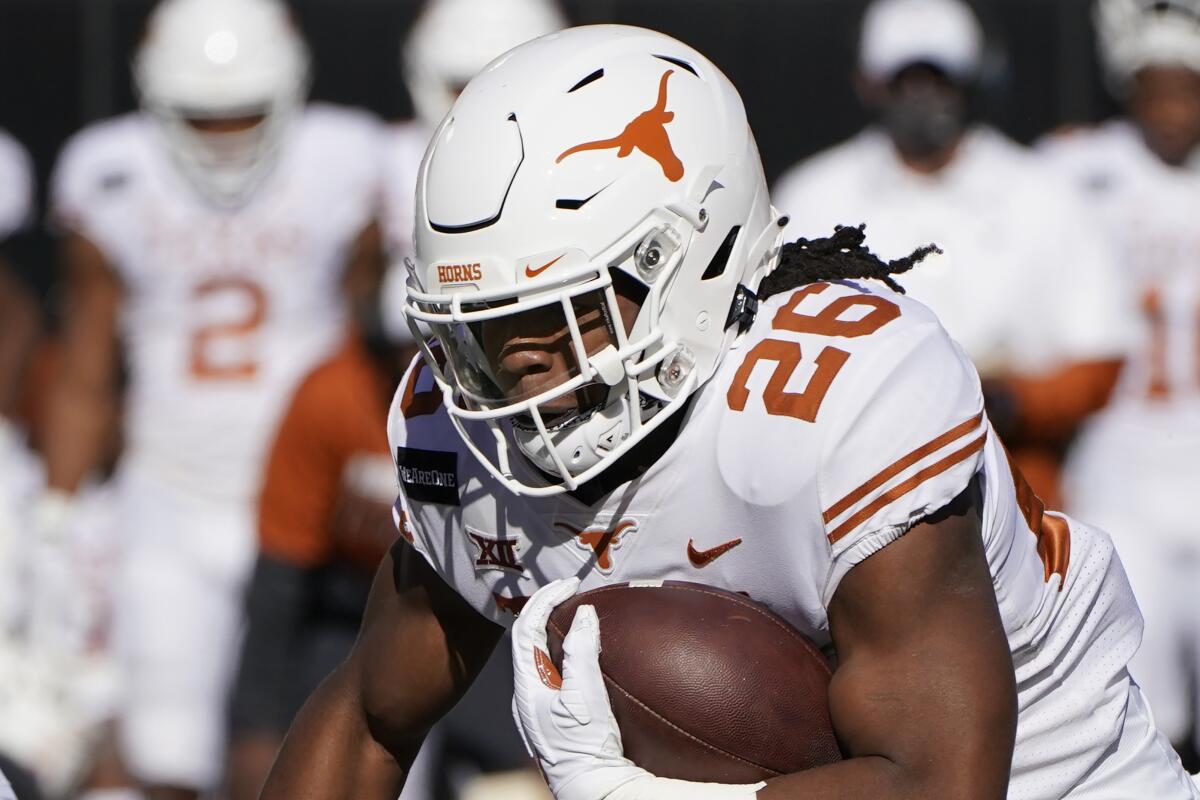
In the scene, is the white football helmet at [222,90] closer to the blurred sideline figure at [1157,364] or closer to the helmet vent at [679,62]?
the blurred sideline figure at [1157,364]

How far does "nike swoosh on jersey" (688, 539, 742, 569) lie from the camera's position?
2493 millimetres

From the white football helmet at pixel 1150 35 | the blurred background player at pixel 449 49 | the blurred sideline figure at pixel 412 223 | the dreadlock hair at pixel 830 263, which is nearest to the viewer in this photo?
the dreadlock hair at pixel 830 263

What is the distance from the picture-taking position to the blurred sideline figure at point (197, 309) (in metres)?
5.64

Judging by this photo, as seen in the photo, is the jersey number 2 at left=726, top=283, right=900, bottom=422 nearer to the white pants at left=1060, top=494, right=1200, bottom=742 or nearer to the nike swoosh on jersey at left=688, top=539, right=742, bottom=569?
the nike swoosh on jersey at left=688, top=539, right=742, bottom=569

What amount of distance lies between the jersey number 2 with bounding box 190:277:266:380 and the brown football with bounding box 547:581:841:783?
3.59 meters

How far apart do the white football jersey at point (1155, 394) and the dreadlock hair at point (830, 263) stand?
295 centimetres

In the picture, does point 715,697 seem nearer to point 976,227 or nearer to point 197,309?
point 976,227

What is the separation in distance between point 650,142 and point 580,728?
0.70 m

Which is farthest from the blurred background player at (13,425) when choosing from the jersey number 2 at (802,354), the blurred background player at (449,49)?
the jersey number 2 at (802,354)

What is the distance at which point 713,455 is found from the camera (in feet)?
8.15

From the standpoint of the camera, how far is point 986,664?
7.55ft

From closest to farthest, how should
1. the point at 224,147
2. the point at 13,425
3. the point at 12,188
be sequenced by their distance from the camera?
the point at 224,147, the point at 13,425, the point at 12,188

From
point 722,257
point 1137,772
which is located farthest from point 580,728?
point 1137,772

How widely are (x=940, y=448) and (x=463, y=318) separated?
0.57m
